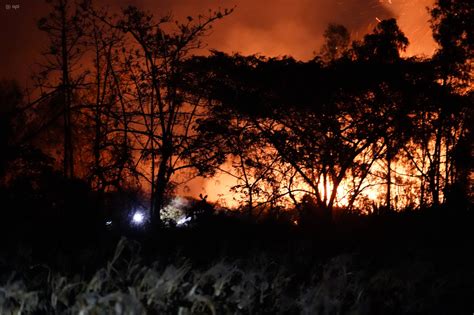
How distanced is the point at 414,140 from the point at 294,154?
398cm

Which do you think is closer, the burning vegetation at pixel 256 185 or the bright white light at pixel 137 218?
the burning vegetation at pixel 256 185

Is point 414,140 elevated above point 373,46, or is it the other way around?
point 373,46

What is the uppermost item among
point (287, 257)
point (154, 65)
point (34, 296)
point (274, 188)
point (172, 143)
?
point (154, 65)

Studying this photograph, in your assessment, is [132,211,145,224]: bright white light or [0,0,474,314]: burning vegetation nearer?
[0,0,474,314]: burning vegetation

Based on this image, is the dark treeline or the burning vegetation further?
the dark treeline

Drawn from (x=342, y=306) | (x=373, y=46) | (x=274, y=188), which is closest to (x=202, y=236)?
(x=342, y=306)

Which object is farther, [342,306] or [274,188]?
[274,188]

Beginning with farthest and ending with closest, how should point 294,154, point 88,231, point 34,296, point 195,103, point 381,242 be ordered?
point 195,103
point 294,154
point 88,231
point 381,242
point 34,296

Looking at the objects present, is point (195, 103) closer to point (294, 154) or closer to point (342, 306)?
point (294, 154)

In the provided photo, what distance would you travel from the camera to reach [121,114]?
17.2 m

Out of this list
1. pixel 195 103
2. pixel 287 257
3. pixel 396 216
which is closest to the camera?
pixel 287 257

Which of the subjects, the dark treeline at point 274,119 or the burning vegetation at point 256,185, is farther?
the dark treeline at point 274,119

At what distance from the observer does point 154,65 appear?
55.4 ft

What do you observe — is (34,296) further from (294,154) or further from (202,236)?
(294,154)
